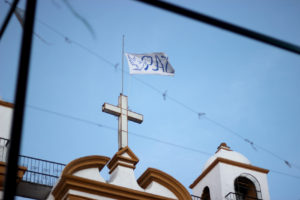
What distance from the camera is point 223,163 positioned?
1424 cm

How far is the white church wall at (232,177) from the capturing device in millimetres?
→ 13750

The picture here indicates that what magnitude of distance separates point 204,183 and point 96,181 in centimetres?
531

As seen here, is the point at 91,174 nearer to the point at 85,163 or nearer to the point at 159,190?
the point at 85,163

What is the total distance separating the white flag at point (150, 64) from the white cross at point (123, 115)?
1.01 meters

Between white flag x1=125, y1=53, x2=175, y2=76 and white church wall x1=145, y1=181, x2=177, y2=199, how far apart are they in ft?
11.9

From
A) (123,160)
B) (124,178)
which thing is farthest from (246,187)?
(124,178)

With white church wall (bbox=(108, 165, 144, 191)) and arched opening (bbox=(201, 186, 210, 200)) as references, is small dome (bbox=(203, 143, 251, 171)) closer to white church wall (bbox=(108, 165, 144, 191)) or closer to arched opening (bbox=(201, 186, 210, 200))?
arched opening (bbox=(201, 186, 210, 200))

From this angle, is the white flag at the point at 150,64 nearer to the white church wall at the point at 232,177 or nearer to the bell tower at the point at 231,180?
the bell tower at the point at 231,180

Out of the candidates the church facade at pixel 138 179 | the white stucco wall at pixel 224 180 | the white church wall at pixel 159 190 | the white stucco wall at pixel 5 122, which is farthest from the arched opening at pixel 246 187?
the white stucco wall at pixel 5 122

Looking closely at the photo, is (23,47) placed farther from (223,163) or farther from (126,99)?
(223,163)

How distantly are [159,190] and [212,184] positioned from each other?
3.02m

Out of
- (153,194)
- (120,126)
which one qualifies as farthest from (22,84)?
(120,126)

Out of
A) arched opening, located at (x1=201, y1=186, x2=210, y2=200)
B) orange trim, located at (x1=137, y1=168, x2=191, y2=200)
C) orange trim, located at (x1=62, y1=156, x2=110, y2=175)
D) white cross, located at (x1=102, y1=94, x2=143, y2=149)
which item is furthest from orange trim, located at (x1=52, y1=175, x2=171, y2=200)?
arched opening, located at (x1=201, y1=186, x2=210, y2=200)

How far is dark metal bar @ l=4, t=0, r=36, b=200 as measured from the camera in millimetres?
1589
